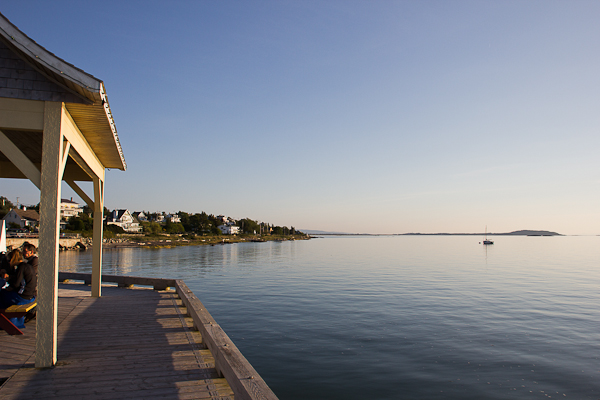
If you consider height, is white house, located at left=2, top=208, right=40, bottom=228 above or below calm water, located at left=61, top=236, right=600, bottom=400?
above

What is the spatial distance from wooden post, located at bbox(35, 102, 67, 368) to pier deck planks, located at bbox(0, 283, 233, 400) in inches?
15.8

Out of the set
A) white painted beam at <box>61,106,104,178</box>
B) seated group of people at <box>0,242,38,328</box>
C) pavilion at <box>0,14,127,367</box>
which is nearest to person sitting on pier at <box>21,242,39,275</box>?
seated group of people at <box>0,242,38,328</box>

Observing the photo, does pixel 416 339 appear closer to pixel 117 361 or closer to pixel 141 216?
pixel 117 361

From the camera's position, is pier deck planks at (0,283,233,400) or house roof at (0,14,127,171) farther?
house roof at (0,14,127,171)

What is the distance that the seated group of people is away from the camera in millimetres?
7434

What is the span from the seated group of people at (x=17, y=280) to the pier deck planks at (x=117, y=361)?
65cm

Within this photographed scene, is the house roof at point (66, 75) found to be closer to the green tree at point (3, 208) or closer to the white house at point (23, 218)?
the green tree at point (3, 208)

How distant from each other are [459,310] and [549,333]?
13.3ft

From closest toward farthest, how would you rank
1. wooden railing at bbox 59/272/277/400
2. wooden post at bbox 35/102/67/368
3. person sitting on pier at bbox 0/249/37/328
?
1. wooden railing at bbox 59/272/277/400
2. wooden post at bbox 35/102/67/368
3. person sitting on pier at bbox 0/249/37/328

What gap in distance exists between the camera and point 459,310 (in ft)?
57.4

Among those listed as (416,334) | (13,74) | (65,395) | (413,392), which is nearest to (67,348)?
(65,395)

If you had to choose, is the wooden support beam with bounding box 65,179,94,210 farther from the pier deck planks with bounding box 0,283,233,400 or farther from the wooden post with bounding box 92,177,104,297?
the pier deck planks with bounding box 0,283,233,400

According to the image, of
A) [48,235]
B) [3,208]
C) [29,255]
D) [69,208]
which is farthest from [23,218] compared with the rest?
[48,235]

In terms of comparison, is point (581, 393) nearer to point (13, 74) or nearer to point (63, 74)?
point (63, 74)
